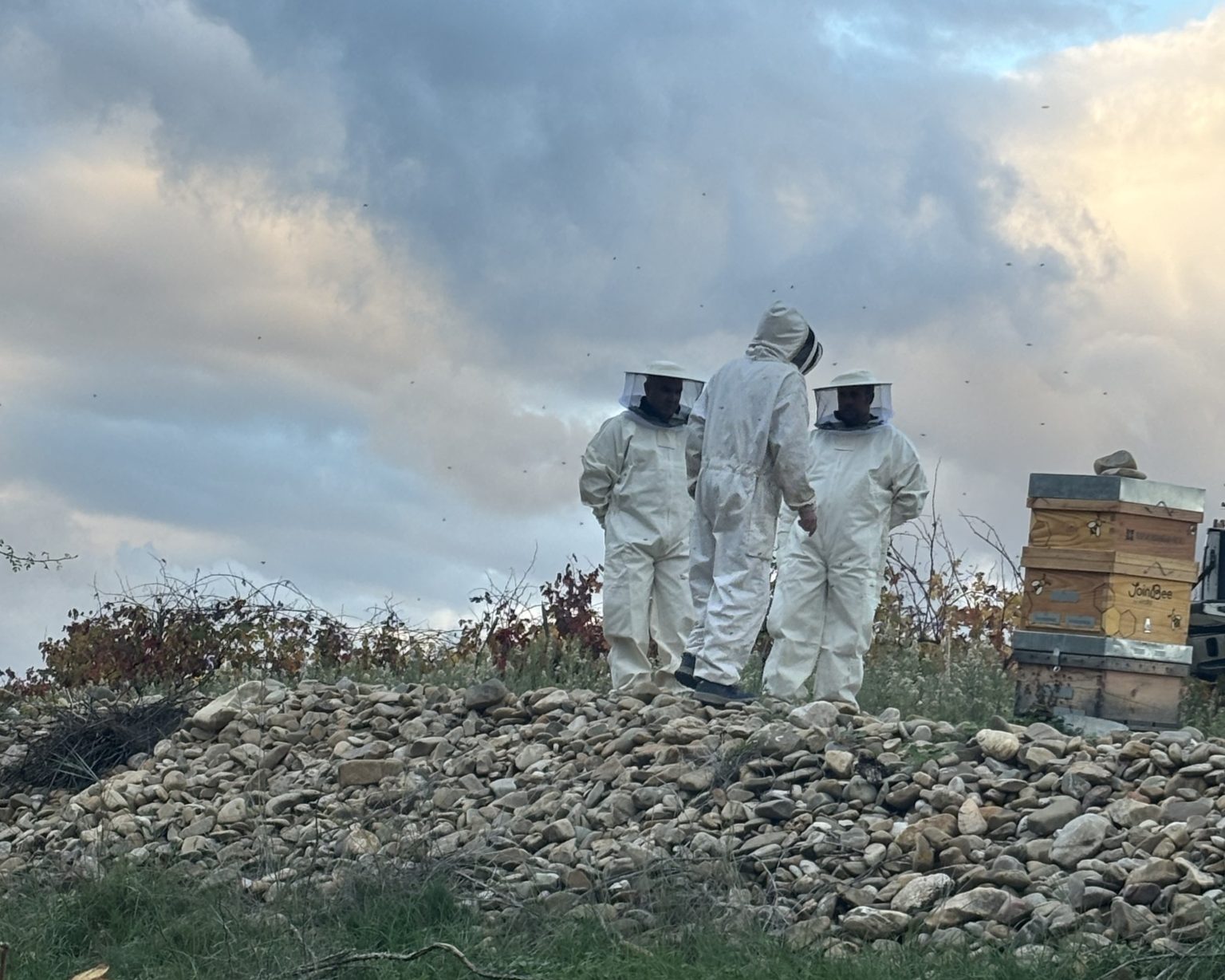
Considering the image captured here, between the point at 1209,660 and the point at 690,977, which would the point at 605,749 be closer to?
the point at 690,977

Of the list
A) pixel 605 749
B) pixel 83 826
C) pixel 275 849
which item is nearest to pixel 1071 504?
pixel 605 749

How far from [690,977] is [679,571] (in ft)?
15.8

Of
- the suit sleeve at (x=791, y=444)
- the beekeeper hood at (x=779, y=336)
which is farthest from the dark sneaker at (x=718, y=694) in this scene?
the beekeeper hood at (x=779, y=336)

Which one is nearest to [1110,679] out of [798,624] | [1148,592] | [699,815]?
[1148,592]

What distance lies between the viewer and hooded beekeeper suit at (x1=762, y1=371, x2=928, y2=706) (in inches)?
384

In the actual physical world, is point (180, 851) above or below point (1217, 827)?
below

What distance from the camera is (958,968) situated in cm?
550

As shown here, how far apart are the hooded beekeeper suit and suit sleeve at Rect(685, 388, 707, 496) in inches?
26.8

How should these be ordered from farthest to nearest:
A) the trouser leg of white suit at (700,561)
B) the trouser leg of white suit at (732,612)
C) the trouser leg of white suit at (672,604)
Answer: the trouser leg of white suit at (672,604), the trouser leg of white suit at (700,561), the trouser leg of white suit at (732,612)

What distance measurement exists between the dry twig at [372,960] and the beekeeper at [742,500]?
3490mm

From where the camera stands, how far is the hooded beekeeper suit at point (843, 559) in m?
9.77

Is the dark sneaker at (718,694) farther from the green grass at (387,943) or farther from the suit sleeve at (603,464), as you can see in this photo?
the green grass at (387,943)

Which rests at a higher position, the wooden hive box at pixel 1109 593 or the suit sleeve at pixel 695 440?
the suit sleeve at pixel 695 440

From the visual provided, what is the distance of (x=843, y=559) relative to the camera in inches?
385
